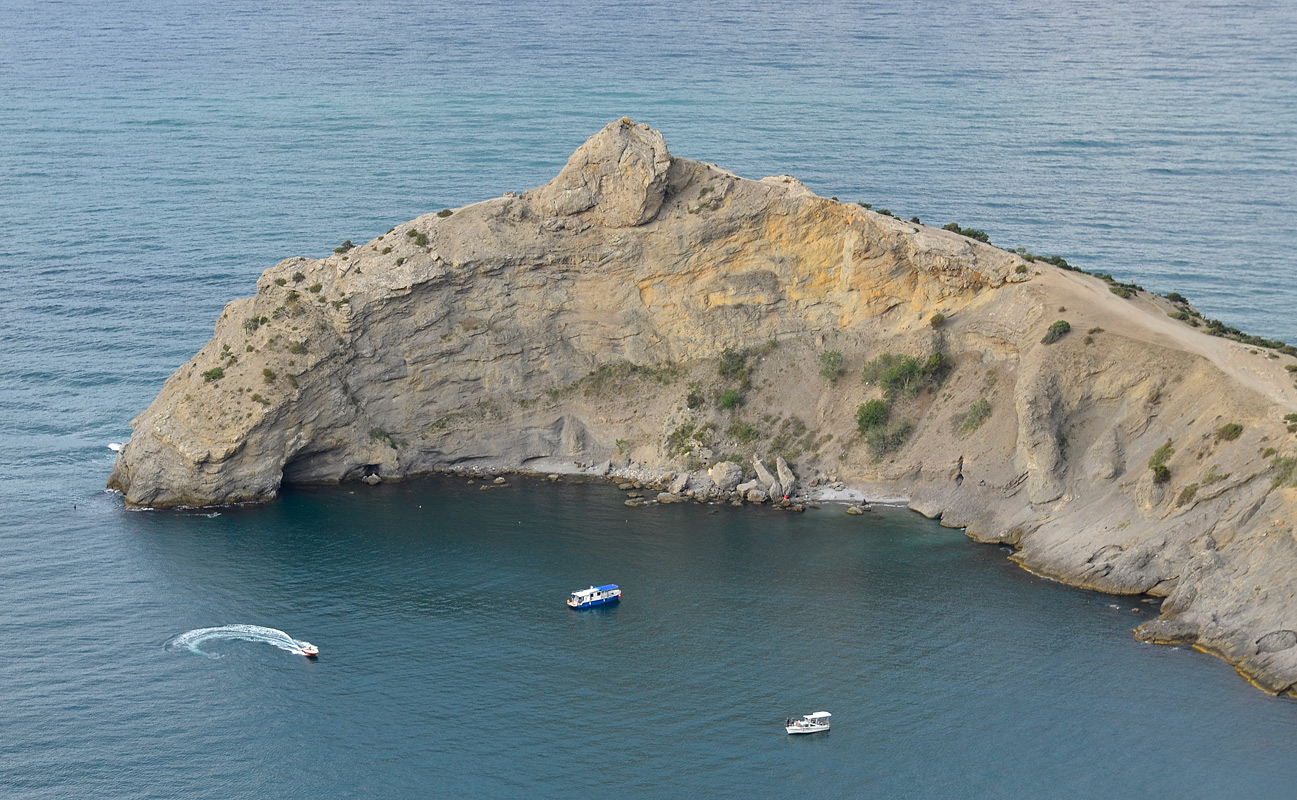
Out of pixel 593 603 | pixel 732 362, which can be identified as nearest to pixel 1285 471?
pixel 732 362

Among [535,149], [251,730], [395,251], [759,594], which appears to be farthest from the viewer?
[535,149]

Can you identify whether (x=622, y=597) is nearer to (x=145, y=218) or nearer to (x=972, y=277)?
(x=972, y=277)

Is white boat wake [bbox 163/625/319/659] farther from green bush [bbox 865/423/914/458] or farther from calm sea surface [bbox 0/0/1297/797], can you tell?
green bush [bbox 865/423/914/458]

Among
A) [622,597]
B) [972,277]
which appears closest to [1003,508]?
[972,277]

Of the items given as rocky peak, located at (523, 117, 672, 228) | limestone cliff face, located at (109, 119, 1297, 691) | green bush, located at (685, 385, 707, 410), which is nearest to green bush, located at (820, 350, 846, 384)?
limestone cliff face, located at (109, 119, 1297, 691)

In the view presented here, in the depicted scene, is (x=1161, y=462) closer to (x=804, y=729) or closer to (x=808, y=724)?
(x=808, y=724)

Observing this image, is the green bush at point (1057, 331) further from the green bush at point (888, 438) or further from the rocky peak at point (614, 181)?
the rocky peak at point (614, 181)

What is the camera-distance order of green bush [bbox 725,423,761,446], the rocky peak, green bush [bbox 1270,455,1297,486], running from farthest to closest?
1. green bush [bbox 725,423,761,446]
2. the rocky peak
3. green bush [bbox 1270,455,1297,486]
